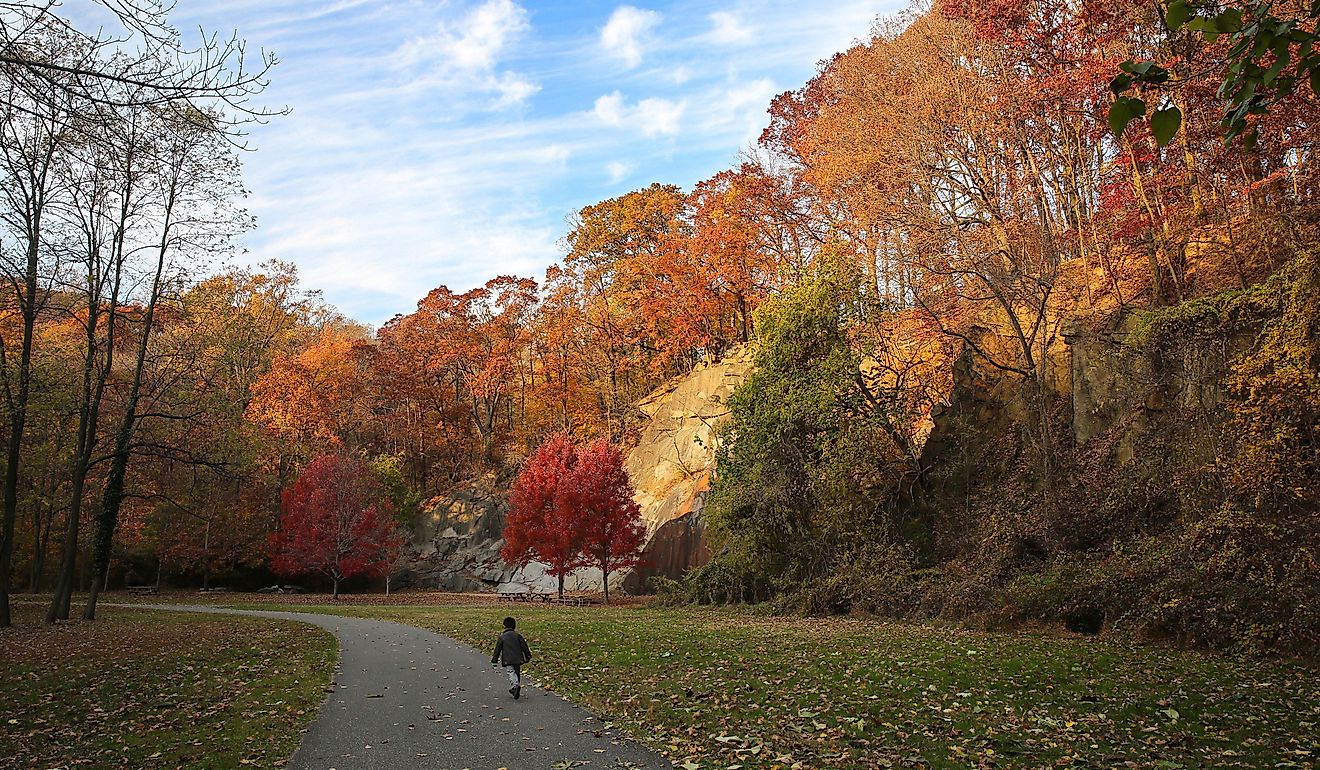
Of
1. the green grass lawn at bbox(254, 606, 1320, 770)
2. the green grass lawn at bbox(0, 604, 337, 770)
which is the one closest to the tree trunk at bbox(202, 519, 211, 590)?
the green grass lawn at bbox(0, 604, 337, 770)

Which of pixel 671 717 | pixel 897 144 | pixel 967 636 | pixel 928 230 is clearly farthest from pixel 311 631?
pixel 897 144

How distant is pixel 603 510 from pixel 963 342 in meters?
14.2

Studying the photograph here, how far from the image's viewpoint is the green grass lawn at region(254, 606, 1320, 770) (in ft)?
21.5

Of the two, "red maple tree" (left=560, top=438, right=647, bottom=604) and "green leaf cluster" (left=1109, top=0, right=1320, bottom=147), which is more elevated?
"green leaf cluster" (left=1109, top=0, right=1320, bottom=147)

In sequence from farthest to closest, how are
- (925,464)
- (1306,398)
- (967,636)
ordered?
(925,464) → (967,636) → (1306,398)

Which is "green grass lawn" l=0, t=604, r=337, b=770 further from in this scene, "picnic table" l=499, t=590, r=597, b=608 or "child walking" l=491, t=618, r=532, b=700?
"picnic table" l=499, t=590, r=597, b=608

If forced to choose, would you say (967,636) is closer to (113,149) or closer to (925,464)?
(925,464)

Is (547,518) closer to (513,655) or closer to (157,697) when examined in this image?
(513,655)

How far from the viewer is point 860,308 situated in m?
21.9

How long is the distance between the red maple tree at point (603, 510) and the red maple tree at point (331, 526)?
11.8 metres

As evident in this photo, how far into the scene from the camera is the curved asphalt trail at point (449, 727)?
262 inches

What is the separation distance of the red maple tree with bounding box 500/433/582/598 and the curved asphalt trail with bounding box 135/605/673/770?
16675mm

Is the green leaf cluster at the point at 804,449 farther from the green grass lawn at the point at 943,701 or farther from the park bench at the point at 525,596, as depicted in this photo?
the park bench at the point at 525,596

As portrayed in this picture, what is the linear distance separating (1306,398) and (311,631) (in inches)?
765
